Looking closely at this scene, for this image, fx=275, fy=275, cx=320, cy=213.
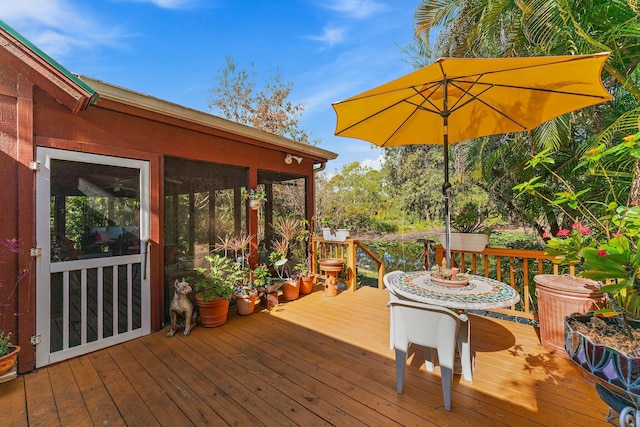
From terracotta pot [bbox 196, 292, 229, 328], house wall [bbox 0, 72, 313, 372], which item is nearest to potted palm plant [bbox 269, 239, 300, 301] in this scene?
terracotta pot [bbox 196, 292, 229, 328]

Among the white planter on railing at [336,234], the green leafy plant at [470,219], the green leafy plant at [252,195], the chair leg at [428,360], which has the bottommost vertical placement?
the chair leg at [428,360]

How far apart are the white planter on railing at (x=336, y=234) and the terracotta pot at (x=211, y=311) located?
2192mm

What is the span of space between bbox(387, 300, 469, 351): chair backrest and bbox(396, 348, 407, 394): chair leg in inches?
1.8

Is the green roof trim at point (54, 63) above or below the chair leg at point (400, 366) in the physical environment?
above

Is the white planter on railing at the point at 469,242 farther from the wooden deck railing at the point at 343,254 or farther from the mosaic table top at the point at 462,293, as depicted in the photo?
the wooden deck railing at the point at 343,254

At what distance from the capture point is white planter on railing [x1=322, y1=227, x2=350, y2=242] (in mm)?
4910

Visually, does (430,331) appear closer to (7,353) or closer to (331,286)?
(331,286)

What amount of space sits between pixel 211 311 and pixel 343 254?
2.63 metres

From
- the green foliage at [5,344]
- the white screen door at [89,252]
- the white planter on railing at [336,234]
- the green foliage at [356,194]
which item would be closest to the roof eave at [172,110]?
the white screen door at [89,252]

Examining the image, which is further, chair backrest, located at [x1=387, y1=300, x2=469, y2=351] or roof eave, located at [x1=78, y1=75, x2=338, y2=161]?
roof eave, located at [x1=78, y1=75, x2=338, y2=161]

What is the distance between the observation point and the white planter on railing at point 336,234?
4910mm

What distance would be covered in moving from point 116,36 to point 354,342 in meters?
7.67

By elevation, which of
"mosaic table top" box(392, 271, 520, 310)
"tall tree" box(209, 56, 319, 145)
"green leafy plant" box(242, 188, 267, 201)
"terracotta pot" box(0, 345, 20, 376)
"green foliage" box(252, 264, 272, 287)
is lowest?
"terracotta pot" box(0, 345, 20, 376)

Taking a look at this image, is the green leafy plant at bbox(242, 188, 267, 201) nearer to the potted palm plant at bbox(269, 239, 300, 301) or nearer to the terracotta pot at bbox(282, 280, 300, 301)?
the potted palm plant at bbox(269, 239, 300, 301)
